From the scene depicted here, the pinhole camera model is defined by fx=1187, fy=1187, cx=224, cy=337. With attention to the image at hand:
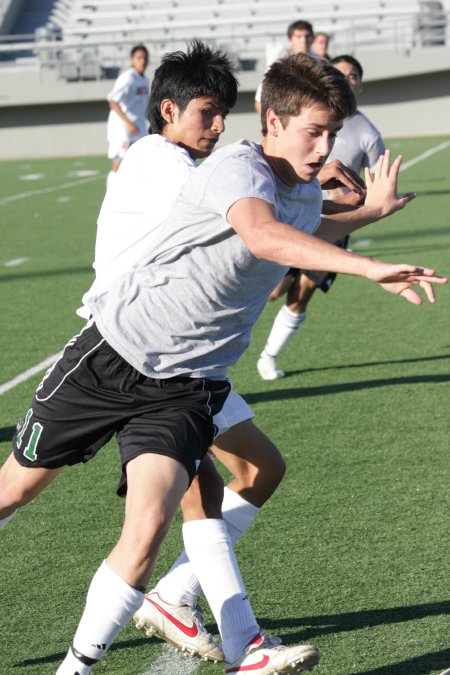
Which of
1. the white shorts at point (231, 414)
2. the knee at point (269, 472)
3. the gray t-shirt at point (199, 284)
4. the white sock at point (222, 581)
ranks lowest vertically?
the white sock at point (222, 581)

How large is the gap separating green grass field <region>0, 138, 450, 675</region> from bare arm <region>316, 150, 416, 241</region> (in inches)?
49.1

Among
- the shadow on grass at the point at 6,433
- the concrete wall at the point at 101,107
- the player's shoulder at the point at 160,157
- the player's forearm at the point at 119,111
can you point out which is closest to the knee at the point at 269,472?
the player's shoulder at the point at 160,157

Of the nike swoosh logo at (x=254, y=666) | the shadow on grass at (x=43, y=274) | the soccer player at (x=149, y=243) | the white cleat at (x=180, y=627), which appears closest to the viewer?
the nike swoosh logo at (x=254, y=666)

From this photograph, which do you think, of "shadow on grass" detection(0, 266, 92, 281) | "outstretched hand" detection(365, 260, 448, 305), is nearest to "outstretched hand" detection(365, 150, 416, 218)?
"outstretched hand" detection(365, 260, 448, 305)

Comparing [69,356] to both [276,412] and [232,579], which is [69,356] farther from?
[276,412]

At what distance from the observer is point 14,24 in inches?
1613

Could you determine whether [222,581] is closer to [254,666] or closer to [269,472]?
[254,666]

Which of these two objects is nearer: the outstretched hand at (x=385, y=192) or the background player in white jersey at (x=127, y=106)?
the outstretched hand at (x=385, y=192)

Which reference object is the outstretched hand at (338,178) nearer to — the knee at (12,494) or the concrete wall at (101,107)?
the knee at (12,494)

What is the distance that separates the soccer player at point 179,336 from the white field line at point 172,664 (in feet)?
0.72

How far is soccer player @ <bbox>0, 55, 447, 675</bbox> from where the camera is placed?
3.00 m

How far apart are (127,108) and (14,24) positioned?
25.3 metres

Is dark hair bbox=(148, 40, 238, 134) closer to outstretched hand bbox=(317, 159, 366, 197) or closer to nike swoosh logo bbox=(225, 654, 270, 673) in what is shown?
outstretched hand bbox=(317, 159, 366, 197)

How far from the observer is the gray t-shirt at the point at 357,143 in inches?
300
